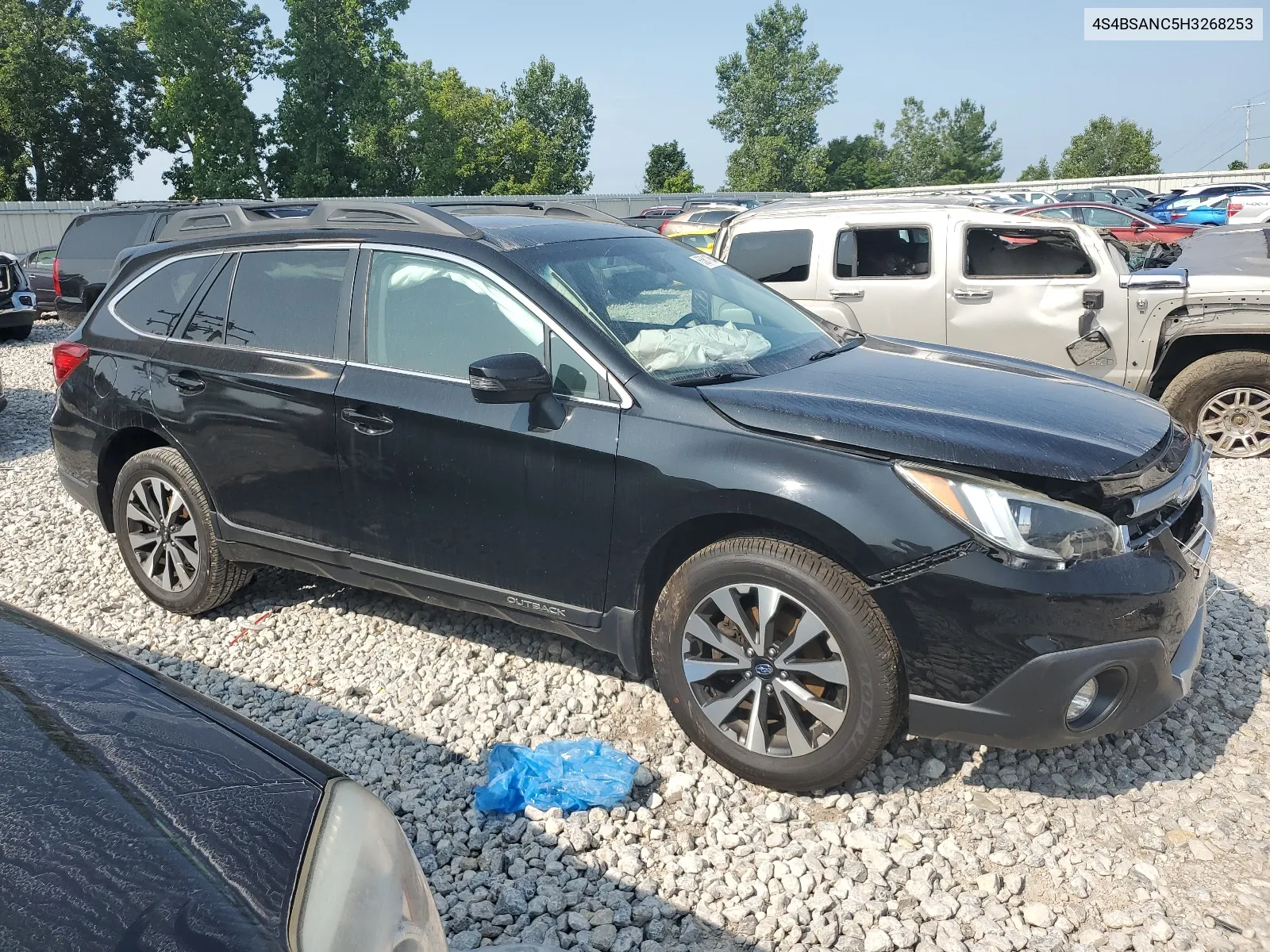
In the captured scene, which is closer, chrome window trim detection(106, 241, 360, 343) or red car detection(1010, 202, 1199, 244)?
chrome window trim detection(106, 241, 360, 343)

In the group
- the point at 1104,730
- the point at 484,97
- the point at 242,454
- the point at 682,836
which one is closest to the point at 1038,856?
the point at 1104,730

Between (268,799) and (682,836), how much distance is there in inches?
65.7

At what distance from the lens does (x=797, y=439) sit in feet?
10.2

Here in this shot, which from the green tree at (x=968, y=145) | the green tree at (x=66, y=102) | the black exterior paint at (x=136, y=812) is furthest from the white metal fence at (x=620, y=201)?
the green tree at (x=968, y=145)

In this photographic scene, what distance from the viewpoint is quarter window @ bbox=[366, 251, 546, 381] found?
12.0 feet

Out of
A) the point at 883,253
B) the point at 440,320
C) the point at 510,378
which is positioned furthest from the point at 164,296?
the point at 883,253

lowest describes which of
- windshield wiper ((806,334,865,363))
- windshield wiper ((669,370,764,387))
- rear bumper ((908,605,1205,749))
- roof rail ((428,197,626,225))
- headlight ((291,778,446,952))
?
rear bumper ((908,605,1205,749))

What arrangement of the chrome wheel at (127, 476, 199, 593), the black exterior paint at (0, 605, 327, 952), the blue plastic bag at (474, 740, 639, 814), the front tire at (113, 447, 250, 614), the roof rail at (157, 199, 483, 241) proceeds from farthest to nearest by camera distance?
the chrome wheel at (127, 476, 199, 593) → the front tire at (113, 447, 250, 614) → the roof rail at (157, 199, 483, 241) → the blue plastic bag at (474, 740, 639, 814) → the black exterior paint at (0, 605, 327, 952)

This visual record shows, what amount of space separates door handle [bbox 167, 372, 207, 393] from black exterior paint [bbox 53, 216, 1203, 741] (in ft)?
0.32

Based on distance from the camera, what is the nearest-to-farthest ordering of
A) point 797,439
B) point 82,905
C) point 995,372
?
point 82,905 → point 797,439 → point 995,372

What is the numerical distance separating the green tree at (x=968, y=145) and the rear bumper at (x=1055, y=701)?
107557mm

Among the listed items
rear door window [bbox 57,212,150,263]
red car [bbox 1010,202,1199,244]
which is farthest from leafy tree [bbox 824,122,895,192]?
rear door window [bbox 57,212,150,263]

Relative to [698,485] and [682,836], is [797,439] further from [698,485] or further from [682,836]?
[682,836]

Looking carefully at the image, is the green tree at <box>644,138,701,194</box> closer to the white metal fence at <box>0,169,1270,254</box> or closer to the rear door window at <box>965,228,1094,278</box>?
the white metal fence at <box>0,169,1270,254</box>
